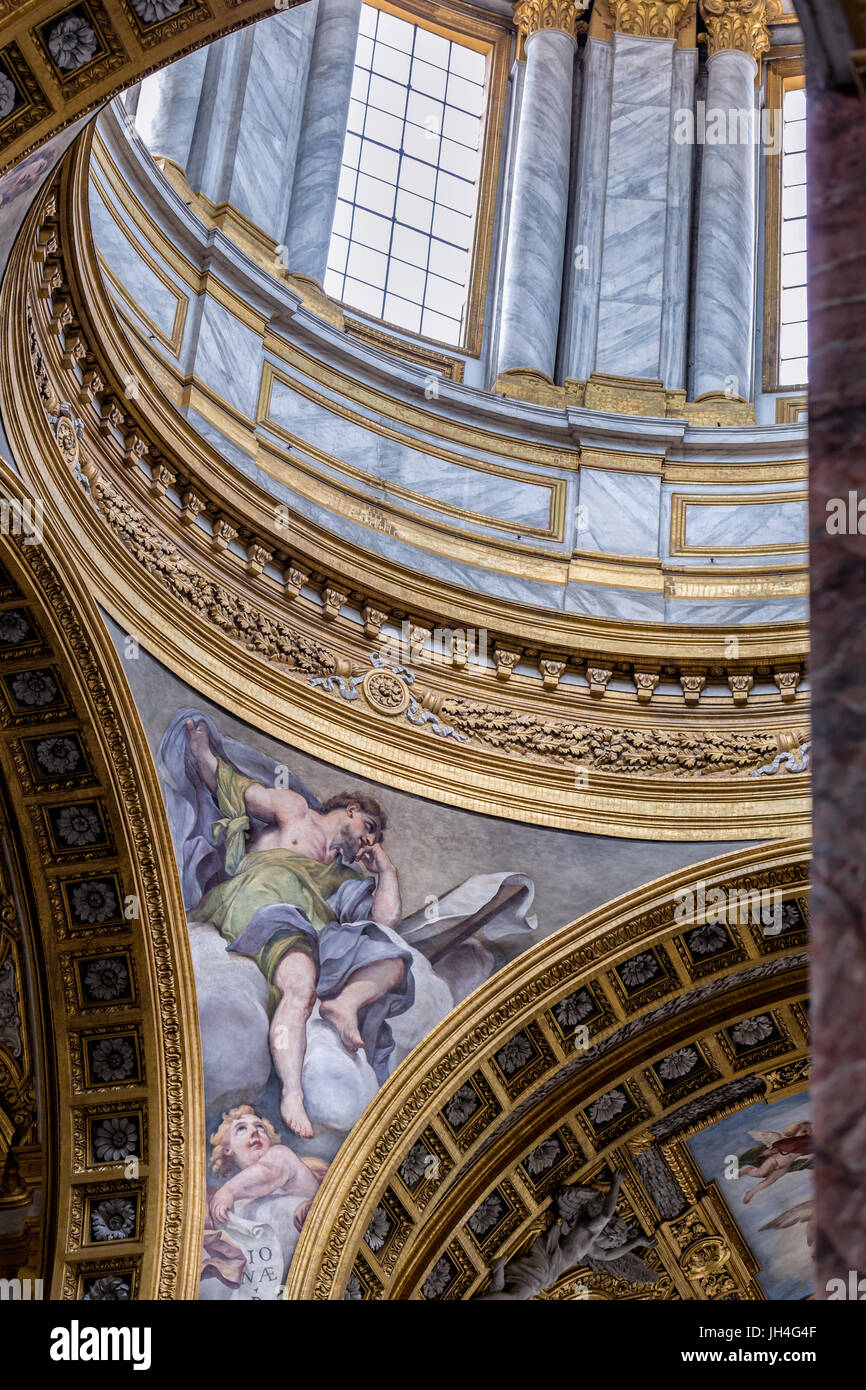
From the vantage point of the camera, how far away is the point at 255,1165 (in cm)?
1320

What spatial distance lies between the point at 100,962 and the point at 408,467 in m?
5.09

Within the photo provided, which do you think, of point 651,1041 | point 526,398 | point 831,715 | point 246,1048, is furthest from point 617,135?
point 831,715

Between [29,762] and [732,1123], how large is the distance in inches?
278

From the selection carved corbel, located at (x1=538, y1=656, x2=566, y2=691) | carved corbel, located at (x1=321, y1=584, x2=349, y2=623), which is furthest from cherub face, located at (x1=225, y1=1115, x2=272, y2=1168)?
carved corbel, located at (x1=538, y1=656, x2=566, y2=691)

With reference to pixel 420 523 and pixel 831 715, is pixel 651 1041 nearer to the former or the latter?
pixel 420 523

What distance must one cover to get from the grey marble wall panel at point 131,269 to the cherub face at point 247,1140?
18.5ft

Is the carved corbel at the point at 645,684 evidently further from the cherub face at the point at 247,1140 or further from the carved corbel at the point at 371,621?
the cherub face at the point at 247,1140

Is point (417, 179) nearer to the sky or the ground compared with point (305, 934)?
nearer to the sky

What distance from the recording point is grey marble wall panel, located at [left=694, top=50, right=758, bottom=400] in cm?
1805

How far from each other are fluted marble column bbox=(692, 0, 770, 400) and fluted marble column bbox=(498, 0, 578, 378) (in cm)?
132

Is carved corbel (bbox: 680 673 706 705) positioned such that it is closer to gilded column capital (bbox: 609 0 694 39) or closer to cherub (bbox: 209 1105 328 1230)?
cherub (bbox: 209 1105 328 1230)

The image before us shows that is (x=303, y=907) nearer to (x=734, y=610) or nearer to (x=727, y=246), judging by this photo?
(x=734, y=610)

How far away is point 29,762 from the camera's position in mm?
12977

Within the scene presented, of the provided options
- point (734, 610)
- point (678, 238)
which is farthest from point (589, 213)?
point (734, 610)
